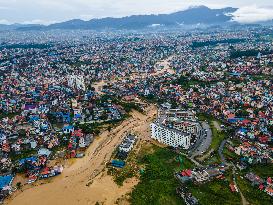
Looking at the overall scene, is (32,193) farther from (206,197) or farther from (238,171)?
(238,171)

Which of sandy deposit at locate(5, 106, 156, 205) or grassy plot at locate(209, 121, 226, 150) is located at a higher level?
grassy plot at locate(209, 121, 226, 150)

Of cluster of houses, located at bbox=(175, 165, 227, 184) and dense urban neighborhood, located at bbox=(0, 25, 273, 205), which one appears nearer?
dense urban neighborhood, located at bbox=(0, 25, 273, 205)

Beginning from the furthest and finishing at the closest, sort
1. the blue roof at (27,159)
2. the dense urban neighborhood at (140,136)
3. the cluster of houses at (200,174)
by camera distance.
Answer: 1. the blue roof at (27,159)
2. the cluster of houses at (200,174)
3. the dense urban neighborhood at (140,136)

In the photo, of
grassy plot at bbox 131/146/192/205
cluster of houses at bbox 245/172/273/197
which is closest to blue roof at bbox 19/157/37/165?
grassy plot at bbox 131/146/192/205

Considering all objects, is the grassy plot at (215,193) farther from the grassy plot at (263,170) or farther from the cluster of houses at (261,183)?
the grassy plot at (263,170)

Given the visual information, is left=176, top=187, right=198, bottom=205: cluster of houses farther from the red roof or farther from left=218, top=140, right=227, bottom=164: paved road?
left=218, top=140, right=227, bottom=164: paved road

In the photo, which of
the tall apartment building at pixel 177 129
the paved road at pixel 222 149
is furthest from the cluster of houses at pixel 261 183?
the tall apartment building at pixel 177 129

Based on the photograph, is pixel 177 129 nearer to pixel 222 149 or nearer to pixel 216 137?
pixel 216 137
